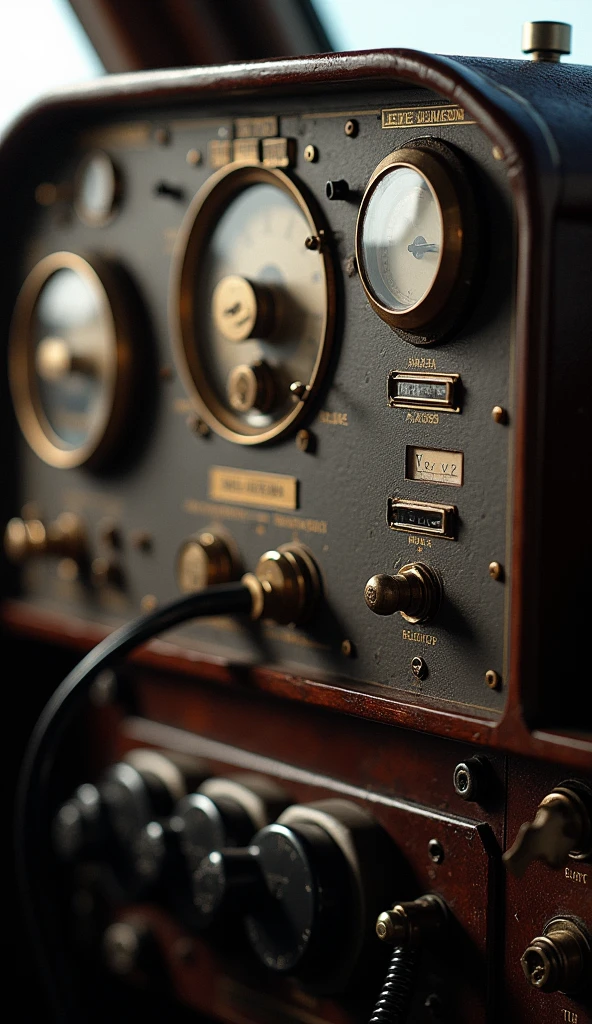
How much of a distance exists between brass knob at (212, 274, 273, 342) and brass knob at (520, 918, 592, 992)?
0.65 metres

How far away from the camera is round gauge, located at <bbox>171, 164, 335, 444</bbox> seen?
1241 mm

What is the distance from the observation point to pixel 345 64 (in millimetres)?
1088

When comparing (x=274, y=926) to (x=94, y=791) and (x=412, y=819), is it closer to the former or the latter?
(x=412, y=819)

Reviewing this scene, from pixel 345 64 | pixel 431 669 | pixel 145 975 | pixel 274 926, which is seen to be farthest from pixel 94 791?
pixel 345 64

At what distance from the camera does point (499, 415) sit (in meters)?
1.04

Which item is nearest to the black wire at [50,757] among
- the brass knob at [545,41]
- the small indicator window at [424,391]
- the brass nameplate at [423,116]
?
the small indicator window at [424,391]

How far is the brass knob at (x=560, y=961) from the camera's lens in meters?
1.02

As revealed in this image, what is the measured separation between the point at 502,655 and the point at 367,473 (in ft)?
0.77

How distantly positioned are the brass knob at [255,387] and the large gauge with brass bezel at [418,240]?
193 millimetres

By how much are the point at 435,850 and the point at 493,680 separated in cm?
21

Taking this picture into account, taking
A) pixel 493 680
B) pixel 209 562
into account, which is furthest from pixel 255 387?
pixel 493 680

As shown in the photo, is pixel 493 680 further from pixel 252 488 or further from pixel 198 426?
pixel 198 426

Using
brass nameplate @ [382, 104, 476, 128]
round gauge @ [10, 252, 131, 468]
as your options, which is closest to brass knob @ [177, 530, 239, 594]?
round gauge @ [10, 252, 131, 468]

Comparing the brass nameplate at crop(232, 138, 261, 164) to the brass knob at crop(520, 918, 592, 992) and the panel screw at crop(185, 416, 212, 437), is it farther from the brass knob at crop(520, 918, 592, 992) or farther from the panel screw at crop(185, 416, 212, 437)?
the brass knob at crop(520, 918, 592, 992)
